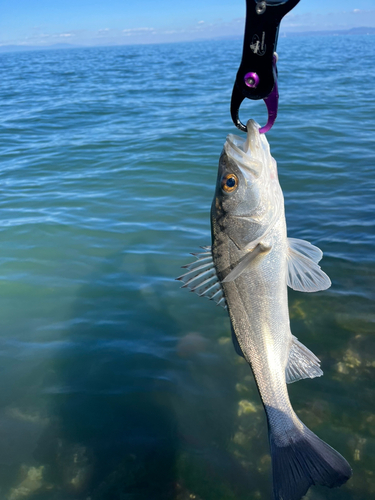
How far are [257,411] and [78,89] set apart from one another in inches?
976

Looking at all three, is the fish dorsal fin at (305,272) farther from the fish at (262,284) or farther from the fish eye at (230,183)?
the fish eye at (230,183)

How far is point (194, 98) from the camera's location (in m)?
21.0

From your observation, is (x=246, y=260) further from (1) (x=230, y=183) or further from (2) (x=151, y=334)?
(2) (x=151, y=334)

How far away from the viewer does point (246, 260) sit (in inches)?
100

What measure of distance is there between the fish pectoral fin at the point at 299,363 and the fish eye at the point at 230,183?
1070 mm

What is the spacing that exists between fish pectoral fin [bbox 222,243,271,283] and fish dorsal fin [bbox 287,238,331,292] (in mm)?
338

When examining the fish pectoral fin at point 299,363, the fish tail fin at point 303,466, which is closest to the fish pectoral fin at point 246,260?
the fish pectoral fin at point 299,363

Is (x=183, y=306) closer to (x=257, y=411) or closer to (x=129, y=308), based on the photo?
(x=129, y=308)

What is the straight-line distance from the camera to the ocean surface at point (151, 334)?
3955mm

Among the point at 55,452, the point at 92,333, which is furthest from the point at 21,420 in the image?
the point at 92,333

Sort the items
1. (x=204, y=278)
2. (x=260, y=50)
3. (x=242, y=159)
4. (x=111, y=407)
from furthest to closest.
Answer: (x=111, y=407) → (x=204, y=278) → (x=242, y=159) → (x=260, y=50)

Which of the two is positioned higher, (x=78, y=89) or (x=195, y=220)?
(x=78, y=89)

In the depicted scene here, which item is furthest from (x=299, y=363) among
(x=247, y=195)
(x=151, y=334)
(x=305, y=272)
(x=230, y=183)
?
(x=151, y=334)

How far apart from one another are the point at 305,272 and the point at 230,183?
788 mm
